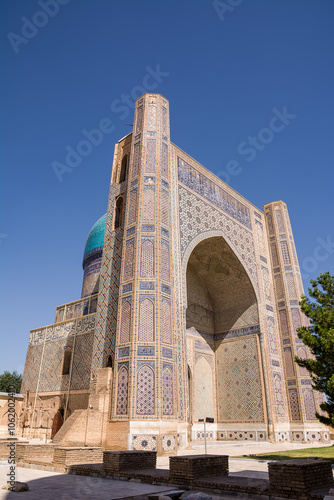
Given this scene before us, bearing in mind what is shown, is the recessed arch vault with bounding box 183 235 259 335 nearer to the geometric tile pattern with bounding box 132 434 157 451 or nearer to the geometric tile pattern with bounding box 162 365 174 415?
the geometric tile pattern with bounding box 162 365 174 415

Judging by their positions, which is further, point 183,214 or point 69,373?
point 69,373

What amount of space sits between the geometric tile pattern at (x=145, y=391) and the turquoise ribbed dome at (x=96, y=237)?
462 inches

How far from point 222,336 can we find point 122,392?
6.69 metres

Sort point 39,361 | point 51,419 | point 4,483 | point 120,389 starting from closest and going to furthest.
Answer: point 4,483 → point 120,389 → point 51,419 → point 39,361

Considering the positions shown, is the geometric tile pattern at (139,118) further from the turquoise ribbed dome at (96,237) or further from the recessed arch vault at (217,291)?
the turquoise ribbed dome at (96,237)

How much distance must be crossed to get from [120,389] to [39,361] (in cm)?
778

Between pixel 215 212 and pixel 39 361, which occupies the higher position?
pixel 215 212

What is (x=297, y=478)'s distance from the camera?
11.2ft

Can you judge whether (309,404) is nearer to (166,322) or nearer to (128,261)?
(166,322)

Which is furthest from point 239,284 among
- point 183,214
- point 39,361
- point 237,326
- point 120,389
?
point 39,361

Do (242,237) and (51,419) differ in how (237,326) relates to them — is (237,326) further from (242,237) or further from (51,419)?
(51,419)

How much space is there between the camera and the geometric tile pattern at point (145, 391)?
7.75m

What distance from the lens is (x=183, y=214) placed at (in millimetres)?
11242

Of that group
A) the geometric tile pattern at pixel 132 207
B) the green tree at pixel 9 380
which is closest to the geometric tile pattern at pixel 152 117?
the geometric tile pattern at pixel 132 207
